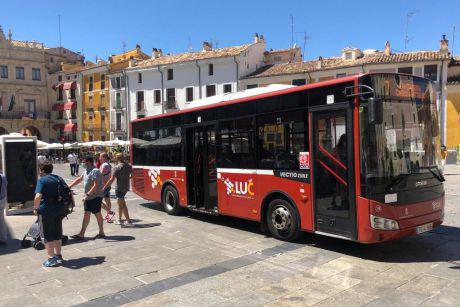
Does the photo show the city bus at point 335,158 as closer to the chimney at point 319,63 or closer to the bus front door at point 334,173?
the bus front door at point 334,173

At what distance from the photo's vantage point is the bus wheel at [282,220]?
7695mm

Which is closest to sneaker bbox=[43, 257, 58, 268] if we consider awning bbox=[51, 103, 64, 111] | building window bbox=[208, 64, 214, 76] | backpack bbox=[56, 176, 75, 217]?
backpack bbox=[56, 176, 75, 217]

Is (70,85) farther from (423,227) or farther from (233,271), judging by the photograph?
(423,227)

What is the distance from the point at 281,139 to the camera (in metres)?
7.87

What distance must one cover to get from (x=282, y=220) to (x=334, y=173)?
1622mm

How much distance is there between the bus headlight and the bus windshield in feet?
1.36

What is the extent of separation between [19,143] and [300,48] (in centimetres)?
4328

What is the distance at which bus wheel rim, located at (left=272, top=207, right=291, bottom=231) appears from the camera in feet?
25.7

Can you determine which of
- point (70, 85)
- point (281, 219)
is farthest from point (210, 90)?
point (281, 219)

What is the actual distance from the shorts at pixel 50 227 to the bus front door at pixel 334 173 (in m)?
4.15

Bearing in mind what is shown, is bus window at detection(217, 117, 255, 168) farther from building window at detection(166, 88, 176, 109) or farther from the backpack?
building window at detection(166, 88, 176, 109)

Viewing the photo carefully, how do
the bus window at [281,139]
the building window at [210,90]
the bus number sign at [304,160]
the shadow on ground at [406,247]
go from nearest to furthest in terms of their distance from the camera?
1. the shadow on ground at [406,247]
2. the bus number sign at [304,160]
3. the bus window at [281,139]
4. the building window at [210,90]

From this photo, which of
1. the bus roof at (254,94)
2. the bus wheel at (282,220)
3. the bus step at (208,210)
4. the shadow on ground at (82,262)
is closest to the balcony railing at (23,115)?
the bus roof at (254,94)

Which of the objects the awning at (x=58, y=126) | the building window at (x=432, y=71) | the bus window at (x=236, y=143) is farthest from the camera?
the awning at (x=58, y=126)
